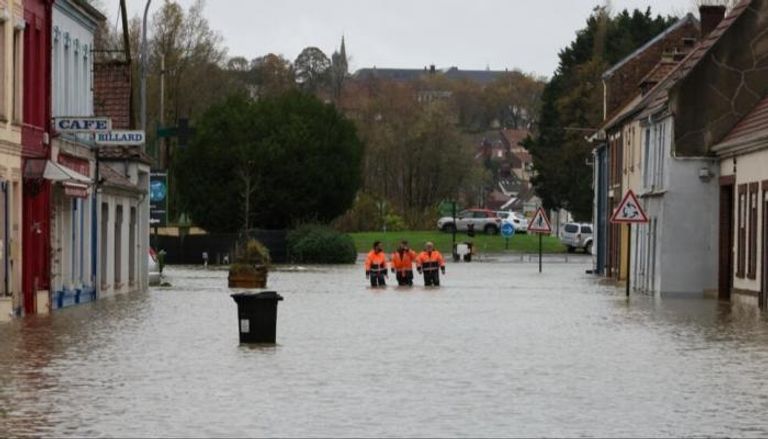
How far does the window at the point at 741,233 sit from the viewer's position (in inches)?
1857

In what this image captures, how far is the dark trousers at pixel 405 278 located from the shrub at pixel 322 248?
3182 cm

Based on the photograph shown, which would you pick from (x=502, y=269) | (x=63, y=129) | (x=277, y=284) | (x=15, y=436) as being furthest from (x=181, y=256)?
(x=15, y=436)

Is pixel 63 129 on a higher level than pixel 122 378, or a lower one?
higher

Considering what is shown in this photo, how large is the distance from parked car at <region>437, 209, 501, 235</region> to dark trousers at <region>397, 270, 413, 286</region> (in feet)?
219

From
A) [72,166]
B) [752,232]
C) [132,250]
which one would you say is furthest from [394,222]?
[72,166]

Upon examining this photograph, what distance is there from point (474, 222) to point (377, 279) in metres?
69.0

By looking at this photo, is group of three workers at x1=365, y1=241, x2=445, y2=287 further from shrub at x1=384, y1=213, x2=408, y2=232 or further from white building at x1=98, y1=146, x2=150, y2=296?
shrub at x1=384, y1=213, x2=408, y2=232

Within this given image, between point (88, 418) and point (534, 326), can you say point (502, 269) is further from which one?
point (88, 418)

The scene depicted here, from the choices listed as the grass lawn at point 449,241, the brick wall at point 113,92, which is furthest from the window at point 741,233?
the grass lawn at point 449,241

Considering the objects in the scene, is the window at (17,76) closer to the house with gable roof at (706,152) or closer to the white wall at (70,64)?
the white wall at (70,64)

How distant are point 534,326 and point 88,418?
16.8 m

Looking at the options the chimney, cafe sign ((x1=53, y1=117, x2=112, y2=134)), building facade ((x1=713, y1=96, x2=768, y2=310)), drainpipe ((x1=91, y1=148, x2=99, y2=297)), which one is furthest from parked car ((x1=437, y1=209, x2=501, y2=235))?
cafe sign ((x1=53, y1=117, x2=112, y2=134))

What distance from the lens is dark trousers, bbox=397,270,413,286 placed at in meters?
56.9

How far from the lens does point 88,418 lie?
1677 cm
